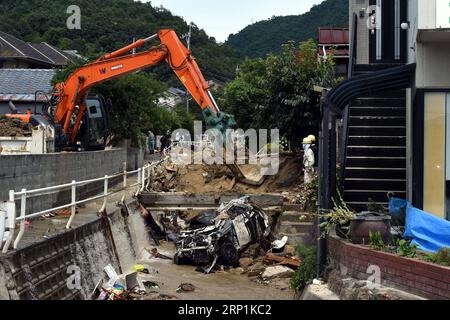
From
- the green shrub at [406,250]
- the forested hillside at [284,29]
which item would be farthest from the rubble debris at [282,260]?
the forested hillside at [284,29]

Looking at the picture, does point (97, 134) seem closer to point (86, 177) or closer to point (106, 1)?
point (86, 177)

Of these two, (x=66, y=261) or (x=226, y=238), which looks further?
(x=226, y=238)

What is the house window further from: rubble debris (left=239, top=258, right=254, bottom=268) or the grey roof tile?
the grey roof tile

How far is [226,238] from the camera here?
16234mm

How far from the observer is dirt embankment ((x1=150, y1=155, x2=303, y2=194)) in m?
21.5

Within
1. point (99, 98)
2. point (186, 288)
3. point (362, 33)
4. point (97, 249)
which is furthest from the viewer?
point (99, 98)

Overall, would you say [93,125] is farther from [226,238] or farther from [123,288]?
[123,288]

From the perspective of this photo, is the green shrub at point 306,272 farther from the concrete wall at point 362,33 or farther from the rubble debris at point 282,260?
the concrete wall at point 362,33

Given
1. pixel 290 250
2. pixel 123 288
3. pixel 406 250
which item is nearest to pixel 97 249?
pixel 123 288

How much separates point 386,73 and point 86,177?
1038 centimetres

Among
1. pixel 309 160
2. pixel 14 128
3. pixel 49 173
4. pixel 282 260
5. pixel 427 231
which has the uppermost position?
pixel 14 128

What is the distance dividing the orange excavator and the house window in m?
9.41

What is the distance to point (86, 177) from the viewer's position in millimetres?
18906

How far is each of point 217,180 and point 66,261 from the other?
1207cm
